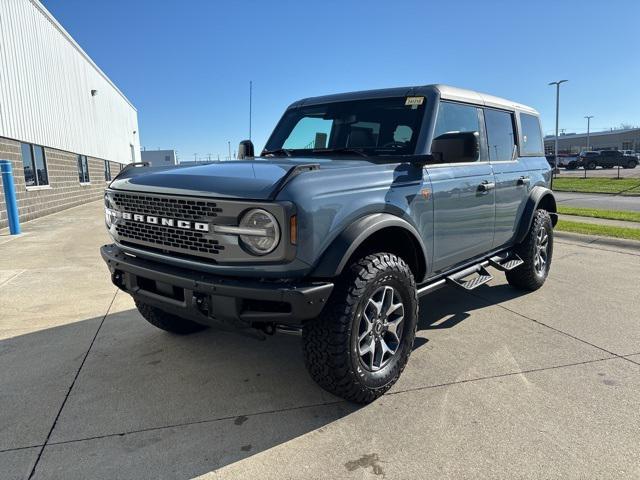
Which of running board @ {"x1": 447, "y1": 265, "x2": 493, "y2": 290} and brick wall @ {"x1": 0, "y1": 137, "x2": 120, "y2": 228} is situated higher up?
brick wall @ {"x1": 0, "y1": 137, "x2": 120, "y2": 228}

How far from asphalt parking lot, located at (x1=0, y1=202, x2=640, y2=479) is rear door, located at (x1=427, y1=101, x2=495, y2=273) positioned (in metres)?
0.76

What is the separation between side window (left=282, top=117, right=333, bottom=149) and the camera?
4031 mm

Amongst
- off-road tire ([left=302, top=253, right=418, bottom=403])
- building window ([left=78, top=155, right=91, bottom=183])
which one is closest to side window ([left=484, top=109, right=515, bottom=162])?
off-road tire ([left=302, top=253, right=418, bottom=403])

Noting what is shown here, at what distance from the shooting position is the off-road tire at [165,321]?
375 cm

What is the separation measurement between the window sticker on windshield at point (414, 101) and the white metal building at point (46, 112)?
1041cm

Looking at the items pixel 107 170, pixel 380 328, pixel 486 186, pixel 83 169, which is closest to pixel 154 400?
pixel 380 328

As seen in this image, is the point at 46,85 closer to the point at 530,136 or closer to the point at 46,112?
the point at 46,112

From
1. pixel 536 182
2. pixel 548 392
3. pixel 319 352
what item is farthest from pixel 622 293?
pixel 319 352

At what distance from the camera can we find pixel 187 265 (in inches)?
107

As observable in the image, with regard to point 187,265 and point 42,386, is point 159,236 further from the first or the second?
point 42,386

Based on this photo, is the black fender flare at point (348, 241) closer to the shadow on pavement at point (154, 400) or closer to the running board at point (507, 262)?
the shadow on pavement at point (154, 400)

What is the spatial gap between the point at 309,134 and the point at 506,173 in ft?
6.20

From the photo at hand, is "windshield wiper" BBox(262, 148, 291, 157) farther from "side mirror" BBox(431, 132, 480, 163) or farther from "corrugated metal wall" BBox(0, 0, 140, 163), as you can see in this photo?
"corrugated metal wall" BBox(0, 0, 140, 163)

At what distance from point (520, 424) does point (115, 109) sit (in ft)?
105
